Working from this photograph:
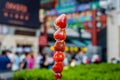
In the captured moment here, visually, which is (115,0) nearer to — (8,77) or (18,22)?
(18,22)

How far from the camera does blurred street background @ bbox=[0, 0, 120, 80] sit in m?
16.4

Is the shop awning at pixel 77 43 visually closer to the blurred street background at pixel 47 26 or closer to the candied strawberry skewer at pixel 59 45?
the blurred street background at pixel 47 26

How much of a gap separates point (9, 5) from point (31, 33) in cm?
538

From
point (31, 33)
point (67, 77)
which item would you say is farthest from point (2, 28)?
point (67, 77)

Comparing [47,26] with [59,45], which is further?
[47,26]

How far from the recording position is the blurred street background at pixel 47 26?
53.7 ft

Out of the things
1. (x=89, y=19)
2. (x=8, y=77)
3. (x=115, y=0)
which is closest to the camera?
(x=8, y=77)

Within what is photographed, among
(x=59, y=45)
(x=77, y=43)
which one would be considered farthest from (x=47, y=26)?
(x=59, y=45)

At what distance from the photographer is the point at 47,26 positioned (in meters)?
31.5

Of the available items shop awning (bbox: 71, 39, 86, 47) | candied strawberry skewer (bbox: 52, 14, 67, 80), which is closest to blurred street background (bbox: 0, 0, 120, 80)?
shop awning (bbox: 71, 39, 86, 47)

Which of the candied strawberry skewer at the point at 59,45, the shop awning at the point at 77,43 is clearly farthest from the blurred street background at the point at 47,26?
the candied strawberry skewer at the point at 59,45

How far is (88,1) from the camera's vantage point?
21938mm

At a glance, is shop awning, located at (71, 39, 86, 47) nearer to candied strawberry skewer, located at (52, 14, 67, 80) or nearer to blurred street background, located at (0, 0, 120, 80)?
blurred street background, located at (0, 0, 120, 80)

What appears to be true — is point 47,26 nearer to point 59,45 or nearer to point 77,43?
Result: point 77,43
